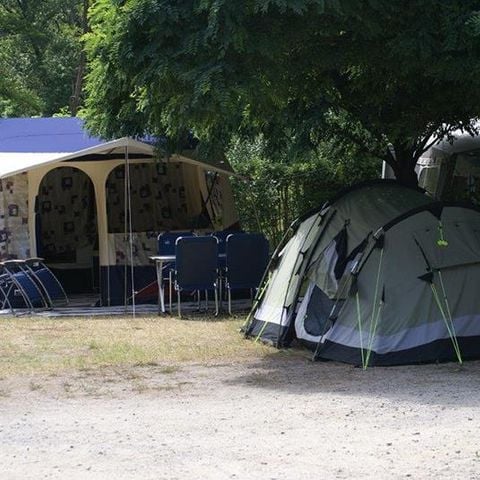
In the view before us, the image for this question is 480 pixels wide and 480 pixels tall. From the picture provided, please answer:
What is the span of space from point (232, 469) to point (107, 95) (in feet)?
22.9

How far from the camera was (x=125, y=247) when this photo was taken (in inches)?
567

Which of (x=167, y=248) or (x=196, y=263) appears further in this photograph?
(x=167, y=248)

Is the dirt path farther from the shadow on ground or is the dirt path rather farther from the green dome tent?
the green dome tent

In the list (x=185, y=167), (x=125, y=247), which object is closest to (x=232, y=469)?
(x=125, y=247)

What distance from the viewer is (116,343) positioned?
10766 mm

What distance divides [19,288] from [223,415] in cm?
707

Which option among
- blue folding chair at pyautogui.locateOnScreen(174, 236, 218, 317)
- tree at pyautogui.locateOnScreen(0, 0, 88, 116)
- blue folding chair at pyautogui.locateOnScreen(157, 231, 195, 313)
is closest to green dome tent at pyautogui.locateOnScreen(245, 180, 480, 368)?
blue folding chair at pyautogui.locateOnScreen(174, 236, 218, 317)

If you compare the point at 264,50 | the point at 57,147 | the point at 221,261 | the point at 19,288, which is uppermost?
the point at 264,50

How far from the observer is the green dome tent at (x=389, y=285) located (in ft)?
30.0

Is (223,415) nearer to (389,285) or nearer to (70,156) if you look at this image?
(389,285)

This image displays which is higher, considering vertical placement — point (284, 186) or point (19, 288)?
point (284, 186)

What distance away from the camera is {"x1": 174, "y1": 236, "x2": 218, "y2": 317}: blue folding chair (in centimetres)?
1270

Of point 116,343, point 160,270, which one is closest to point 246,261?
point 160,270

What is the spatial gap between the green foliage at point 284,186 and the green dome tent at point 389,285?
6769 mm
